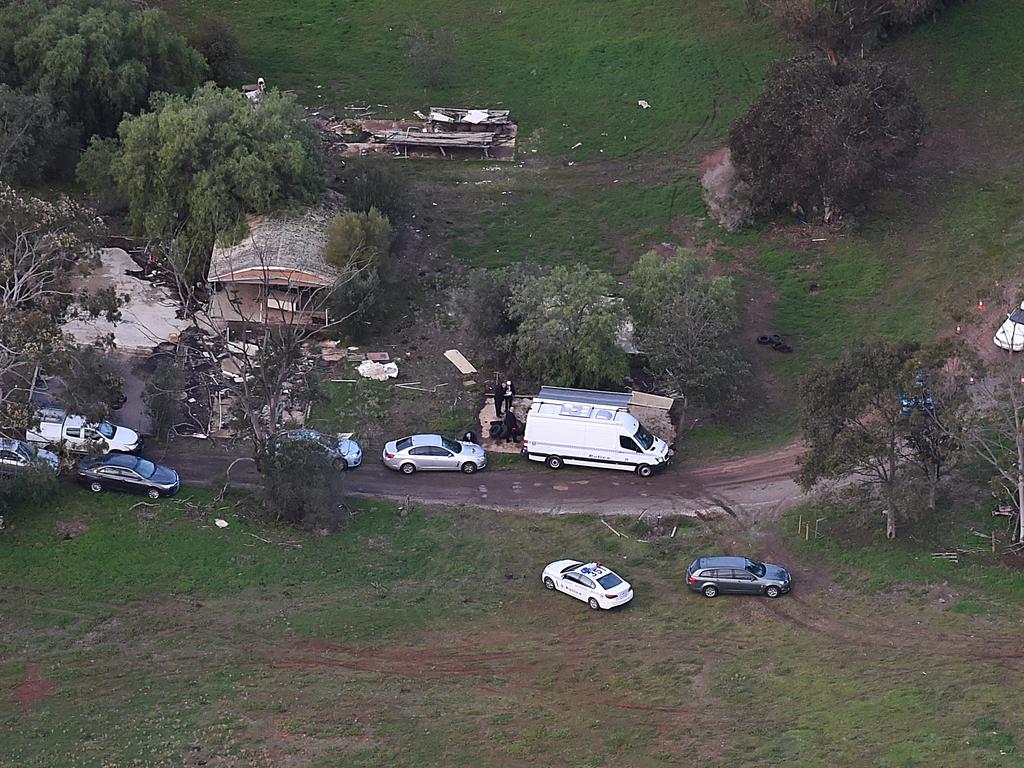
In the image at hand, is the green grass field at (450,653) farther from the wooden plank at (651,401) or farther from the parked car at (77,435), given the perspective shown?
the wooden plank at (651,401)

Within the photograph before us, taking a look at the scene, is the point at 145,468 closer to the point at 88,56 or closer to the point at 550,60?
the point at 88,56

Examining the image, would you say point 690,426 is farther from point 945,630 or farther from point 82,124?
point 82,124

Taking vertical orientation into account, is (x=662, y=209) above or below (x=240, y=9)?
below

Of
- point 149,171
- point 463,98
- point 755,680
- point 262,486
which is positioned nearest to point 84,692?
point 262,486

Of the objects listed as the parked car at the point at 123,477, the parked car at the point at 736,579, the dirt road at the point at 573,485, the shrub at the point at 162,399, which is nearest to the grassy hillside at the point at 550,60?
the dirt road at the point at 573,485

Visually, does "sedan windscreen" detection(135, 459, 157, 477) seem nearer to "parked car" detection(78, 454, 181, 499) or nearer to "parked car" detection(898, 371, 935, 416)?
"parked car" detection(78, 454, 181, 499)

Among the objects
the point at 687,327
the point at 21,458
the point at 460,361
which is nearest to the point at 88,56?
the point at 460,361
